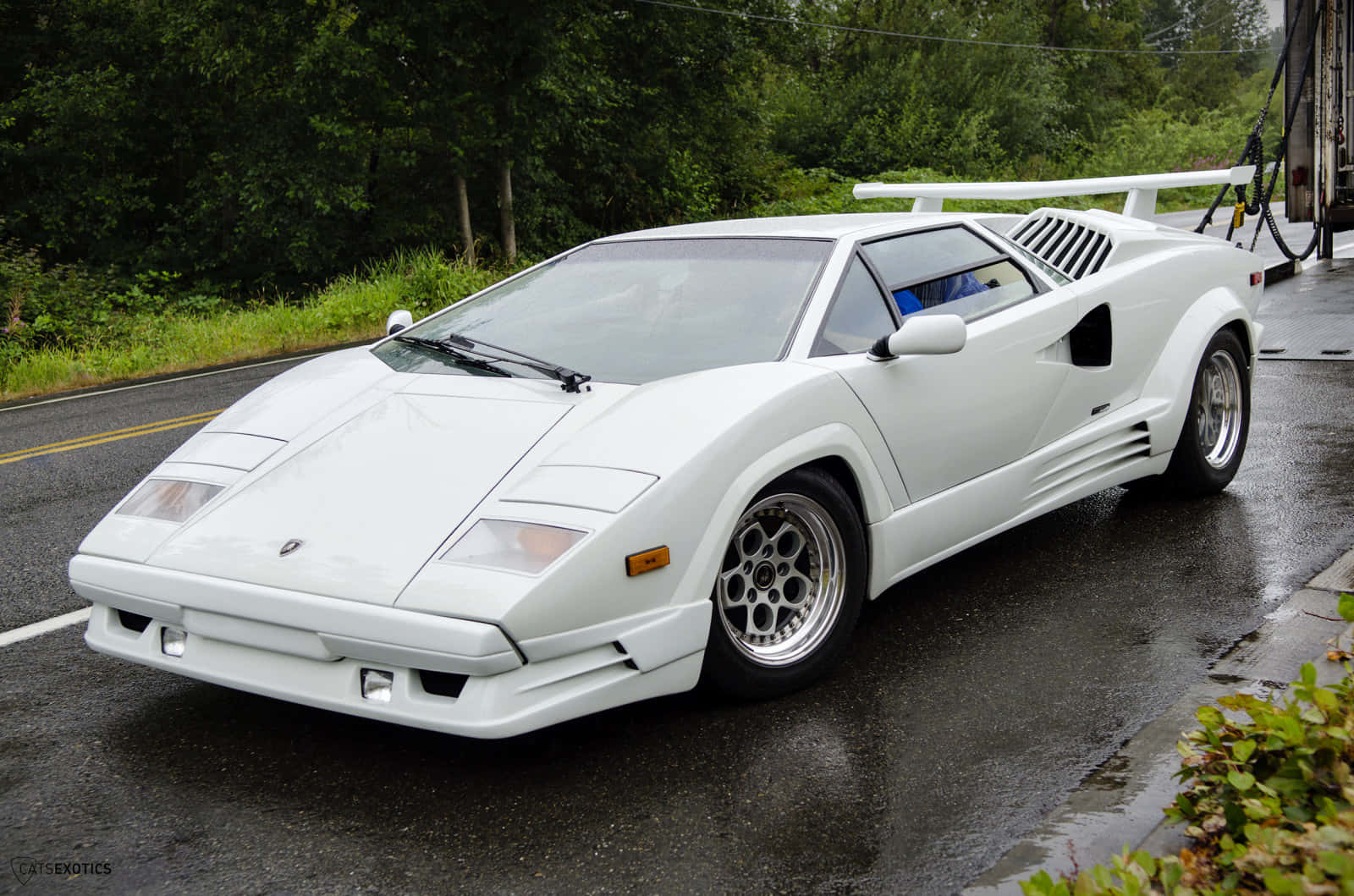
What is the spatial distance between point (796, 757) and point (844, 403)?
1070mm

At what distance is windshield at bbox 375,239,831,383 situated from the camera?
386 centimetres

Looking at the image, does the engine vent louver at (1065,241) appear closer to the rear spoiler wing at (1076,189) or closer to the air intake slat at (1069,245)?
the air intake slat at (1069,245)

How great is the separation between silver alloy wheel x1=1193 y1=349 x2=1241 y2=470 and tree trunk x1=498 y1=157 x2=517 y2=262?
1929 centimetres

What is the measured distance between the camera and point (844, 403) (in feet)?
12.0

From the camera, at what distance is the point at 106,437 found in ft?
27.7

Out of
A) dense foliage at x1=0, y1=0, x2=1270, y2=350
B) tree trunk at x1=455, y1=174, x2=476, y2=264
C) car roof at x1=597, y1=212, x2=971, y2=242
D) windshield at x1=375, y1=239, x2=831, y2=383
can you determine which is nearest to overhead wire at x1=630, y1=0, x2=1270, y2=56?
dense foliage at x1=0, y1=0, x2=1270, y2=350

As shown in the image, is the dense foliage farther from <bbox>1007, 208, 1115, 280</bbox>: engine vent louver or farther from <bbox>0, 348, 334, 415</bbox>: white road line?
<bbox>1007, 208, 1115, 280</bbox>: engine vent louver

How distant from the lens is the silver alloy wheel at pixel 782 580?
340 cm

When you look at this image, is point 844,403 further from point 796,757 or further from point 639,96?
point 639,96

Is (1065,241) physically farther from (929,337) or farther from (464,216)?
(464,216)

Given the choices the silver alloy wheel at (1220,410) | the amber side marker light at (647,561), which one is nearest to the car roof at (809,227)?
the silver alloy wheel at (1220,410)

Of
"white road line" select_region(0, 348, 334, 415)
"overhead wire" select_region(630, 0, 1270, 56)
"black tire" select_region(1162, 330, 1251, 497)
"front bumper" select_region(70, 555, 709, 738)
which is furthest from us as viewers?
"overhead wire" select_region(630, 0, 1270, 56)

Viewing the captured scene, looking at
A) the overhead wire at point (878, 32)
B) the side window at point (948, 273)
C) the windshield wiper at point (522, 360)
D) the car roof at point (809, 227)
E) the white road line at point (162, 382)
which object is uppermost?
the overhead wire at point (878, 32)

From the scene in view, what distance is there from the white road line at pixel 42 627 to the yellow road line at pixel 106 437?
3792 mm
